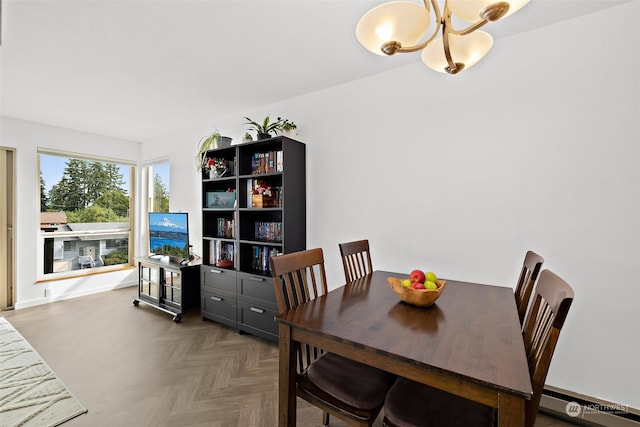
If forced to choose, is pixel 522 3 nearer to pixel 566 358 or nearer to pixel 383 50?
pixel 383 50

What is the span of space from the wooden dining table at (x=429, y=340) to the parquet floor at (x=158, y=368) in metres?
0.87

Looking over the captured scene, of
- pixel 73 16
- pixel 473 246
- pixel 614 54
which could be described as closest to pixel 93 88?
pixel 73 16

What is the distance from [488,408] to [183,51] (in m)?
3.02

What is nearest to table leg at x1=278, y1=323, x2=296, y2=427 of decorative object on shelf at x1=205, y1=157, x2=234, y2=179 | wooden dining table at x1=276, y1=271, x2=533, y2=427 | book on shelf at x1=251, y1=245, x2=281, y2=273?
wooden dining table at x1=276, y1=271, x2=533, y2=427

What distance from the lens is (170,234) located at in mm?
3879

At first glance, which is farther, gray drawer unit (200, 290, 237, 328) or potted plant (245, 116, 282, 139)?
gray drawer unit (200, 290, 237, 328)

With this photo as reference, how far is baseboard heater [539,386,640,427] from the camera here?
1.84 metres

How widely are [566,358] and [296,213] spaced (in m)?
2.40

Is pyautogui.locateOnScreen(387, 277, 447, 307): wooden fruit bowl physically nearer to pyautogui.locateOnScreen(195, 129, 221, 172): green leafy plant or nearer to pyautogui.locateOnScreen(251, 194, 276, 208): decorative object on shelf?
pyautogui.locateOnScreen(251, 194, 276, 208): decorative object on shelf

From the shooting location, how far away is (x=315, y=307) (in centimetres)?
157

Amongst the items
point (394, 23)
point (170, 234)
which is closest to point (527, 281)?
point (394, 23)

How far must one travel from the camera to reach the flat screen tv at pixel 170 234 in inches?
146

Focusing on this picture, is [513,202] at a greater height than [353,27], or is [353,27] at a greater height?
[353,27]

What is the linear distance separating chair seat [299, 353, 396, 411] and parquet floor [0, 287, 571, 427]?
2.03 feet
